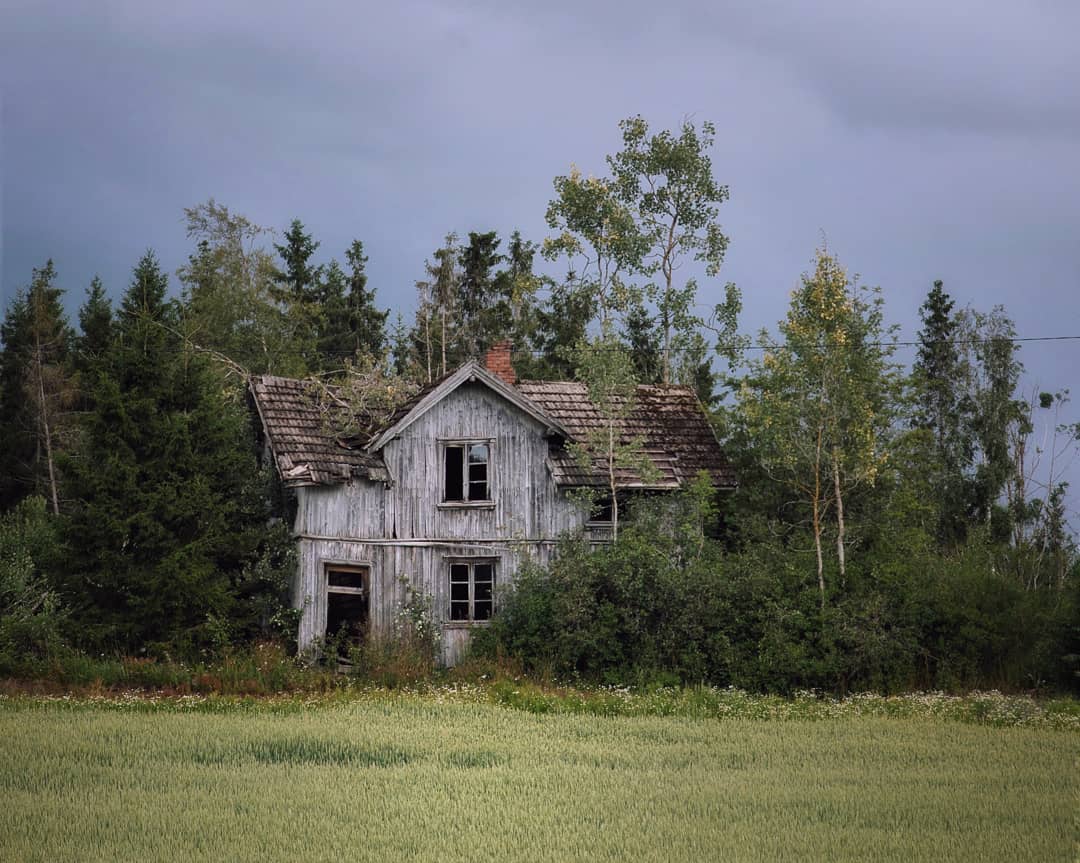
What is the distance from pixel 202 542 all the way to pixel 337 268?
36.8 metres

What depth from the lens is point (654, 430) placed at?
36156 millimetres

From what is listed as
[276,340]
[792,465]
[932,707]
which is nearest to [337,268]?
[276,340]

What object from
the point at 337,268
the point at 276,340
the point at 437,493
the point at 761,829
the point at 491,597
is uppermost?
the point at 337,268

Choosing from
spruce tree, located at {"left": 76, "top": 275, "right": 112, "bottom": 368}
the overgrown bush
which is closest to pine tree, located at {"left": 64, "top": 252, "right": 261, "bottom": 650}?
the overgrown bush

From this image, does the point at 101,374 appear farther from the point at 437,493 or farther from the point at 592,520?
the point at 592,520

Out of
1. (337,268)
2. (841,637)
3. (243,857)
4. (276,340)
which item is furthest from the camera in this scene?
(337,268)

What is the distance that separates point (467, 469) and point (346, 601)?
188 inches

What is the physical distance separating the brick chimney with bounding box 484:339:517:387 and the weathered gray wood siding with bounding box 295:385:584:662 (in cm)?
223

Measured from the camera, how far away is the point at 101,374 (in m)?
29.4

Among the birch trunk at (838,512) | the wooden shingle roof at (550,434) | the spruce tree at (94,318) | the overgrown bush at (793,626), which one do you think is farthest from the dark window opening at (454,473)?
the spruce tree at (94,318)

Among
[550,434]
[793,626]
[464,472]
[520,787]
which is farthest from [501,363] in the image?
[520,787]

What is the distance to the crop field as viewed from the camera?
12969 mm

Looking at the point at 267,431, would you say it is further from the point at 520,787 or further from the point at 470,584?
the point at 520,787

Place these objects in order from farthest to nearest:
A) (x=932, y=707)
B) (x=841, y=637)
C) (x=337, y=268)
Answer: (x=337, y=268) → (x=841, y=637) → (x=932, y=707)
